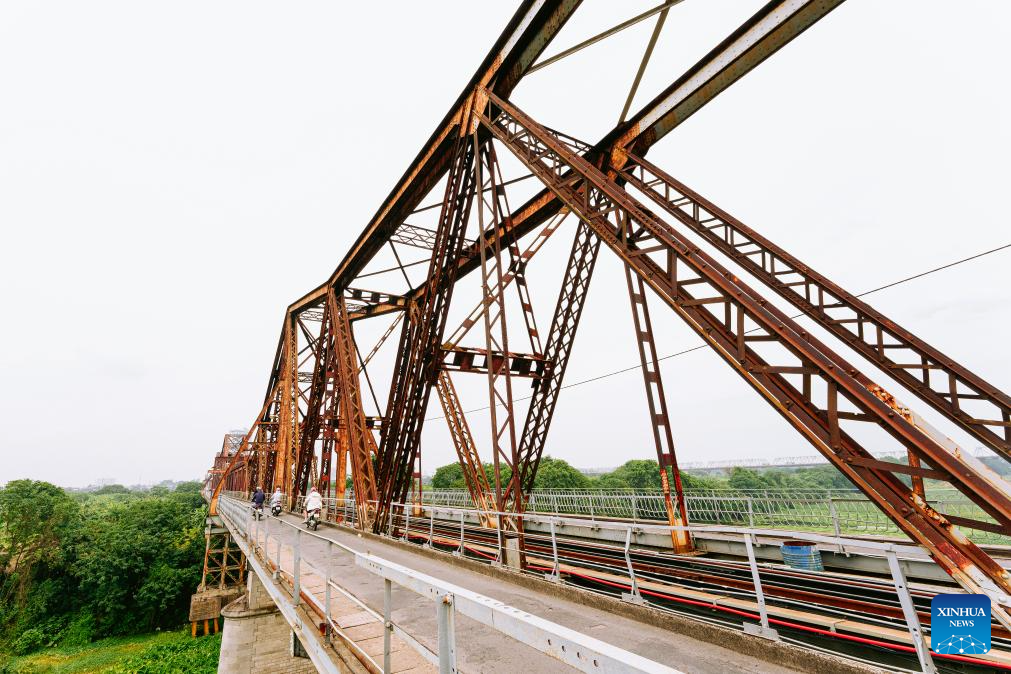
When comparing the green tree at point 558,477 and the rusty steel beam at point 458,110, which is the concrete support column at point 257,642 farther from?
the green tree at point 558,477

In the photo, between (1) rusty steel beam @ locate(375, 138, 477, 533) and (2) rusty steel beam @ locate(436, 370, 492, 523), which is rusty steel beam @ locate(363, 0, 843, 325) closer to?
(1) rusty steel beam @ locate(375, 138, 477, 533)

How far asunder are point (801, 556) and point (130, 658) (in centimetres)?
4200

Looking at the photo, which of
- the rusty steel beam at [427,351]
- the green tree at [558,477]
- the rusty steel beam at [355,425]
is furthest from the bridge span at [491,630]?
the green tree at [558,477]

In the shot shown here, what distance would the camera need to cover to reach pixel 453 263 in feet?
33.6

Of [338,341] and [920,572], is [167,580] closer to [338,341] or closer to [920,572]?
[338,341]

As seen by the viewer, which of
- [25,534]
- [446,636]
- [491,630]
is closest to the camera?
[446,636]

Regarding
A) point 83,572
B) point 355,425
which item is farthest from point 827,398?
point 83,572

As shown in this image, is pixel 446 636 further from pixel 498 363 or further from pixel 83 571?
pixel 83 571

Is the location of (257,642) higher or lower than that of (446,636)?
lower

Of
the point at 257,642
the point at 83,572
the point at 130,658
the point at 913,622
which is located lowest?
the point at 130,658

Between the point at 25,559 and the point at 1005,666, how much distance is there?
61.1 m

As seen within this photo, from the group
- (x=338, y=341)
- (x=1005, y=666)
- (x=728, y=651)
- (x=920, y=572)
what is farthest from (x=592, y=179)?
(x=338, y=341)

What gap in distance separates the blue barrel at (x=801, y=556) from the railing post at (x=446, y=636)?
709 centimetres

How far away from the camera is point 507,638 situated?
4.64 metres
